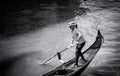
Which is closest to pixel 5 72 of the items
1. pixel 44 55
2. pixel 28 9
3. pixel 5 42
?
pixel 44 55

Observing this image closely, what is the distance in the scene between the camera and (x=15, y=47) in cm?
1961

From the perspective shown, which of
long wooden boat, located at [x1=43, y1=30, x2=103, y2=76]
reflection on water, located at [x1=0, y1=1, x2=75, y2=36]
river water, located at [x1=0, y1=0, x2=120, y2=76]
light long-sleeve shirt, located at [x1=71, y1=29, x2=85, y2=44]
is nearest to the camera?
light long-sleeve shirt, located at [x1=71, y1=29, x2=85, y2=44]

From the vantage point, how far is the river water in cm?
1518

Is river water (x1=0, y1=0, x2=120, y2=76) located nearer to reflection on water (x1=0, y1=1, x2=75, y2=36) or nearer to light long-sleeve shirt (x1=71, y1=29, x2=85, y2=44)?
reflection on water (x1=0, y1=1, x2=75, y2=36)

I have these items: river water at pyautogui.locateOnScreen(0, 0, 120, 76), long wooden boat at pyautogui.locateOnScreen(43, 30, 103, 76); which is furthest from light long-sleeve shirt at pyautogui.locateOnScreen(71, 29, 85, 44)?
river water at pyautogui.locateOnScreen(0, 0, 120, 76)

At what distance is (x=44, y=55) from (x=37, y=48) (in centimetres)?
193

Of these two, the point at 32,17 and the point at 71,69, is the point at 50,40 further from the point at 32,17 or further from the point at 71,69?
the point at 32,17

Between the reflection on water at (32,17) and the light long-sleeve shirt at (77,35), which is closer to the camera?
the light long-sleeve shirt at (77,35)

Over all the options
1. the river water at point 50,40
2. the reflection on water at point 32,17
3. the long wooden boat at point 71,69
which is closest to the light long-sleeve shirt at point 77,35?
the long wooden boat at point 71,69

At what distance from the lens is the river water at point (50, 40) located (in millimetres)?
15180

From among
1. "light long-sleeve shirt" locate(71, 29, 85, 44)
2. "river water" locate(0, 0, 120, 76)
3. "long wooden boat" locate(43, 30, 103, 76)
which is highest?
"light long-sleeve shirt" locate(71, 29, 85, 44)

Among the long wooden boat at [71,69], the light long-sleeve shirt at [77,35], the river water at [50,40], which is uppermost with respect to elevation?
the light long-sleeve shirt at [77,35]

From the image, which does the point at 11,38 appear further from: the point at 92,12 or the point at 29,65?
the point at 92,12

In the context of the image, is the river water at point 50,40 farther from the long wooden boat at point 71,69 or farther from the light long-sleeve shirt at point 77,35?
the light long-sleeve shirt at point 77,35
